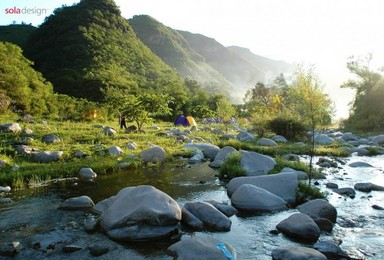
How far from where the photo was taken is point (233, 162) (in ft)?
49.2

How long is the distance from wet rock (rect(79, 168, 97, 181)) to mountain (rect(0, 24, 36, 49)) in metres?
81.6

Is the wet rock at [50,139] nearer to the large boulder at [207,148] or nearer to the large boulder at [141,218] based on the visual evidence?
the large boulder at [207,148]

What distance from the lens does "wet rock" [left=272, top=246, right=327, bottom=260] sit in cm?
634

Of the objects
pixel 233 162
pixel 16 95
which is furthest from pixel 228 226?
pixel 16 95

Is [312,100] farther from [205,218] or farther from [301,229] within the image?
[205,218]

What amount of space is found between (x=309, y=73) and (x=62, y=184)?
9.84 metres

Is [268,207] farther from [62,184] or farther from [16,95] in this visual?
[16,95]

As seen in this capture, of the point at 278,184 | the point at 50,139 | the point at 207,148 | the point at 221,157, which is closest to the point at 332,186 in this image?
the point at 278,184

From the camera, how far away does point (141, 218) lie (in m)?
7.62

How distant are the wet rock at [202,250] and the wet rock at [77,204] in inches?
152

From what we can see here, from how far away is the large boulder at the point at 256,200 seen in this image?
984cm

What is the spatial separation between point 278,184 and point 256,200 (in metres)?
1.52

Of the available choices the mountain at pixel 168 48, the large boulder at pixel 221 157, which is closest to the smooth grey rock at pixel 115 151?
the large boulder at pixel 221 157

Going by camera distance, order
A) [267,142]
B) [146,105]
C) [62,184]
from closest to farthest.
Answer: [62,184] → [267,142] → [146,105]
